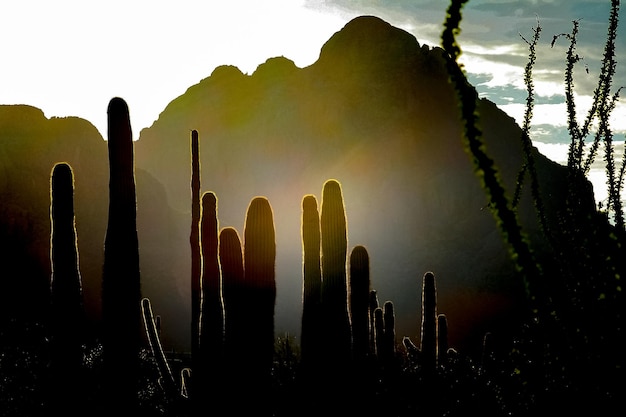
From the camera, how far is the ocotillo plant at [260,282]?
684 cm

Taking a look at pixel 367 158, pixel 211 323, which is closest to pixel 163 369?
pixel 211 323

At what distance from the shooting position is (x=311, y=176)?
83.0 m

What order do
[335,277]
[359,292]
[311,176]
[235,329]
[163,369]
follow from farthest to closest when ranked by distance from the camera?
[311,176], [163,369], [359,292], [335,277], [235,329]

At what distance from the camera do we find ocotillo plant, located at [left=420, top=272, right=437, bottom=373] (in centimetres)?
940

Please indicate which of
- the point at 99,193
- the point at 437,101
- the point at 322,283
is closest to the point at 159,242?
the point at 99,193

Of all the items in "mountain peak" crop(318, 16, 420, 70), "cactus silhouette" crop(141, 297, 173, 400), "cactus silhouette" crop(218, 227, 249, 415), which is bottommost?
"cactus silhouette" crop(141, 297, 173, 400)

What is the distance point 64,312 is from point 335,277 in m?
2.89

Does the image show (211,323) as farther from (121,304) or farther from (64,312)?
(64,312)

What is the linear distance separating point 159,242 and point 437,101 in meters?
49.8

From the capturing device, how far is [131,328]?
6.30 metres

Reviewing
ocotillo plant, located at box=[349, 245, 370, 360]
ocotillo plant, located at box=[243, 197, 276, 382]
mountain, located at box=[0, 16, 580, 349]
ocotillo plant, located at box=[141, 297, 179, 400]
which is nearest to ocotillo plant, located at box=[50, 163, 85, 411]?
ocotillo plant, located at box=[243, 197, 276, 382]

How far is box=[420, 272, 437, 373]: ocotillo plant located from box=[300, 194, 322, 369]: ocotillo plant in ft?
8.75

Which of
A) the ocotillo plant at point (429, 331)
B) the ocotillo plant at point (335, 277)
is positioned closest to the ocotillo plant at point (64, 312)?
the ocotillo plant at point (335, 277)

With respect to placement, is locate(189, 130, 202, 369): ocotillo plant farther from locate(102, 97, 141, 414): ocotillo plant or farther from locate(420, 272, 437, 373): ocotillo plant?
locate(420, 272, 437, 373): ocotillo plant
